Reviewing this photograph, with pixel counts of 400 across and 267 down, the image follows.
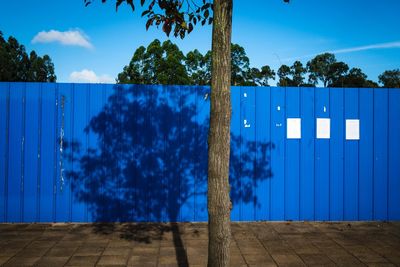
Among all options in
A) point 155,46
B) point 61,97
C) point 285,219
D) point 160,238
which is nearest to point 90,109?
point 61,97

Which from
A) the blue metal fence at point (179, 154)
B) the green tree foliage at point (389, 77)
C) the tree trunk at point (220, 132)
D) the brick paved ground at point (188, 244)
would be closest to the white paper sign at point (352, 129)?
the blue metal fence at point (179, 154)

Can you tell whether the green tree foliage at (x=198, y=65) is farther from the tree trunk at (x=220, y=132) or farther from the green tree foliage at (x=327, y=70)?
the tree trunk at (x=220, y=132)

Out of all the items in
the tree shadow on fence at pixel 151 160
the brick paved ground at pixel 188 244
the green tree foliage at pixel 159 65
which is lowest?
the brick paved ground at pixel 188 244

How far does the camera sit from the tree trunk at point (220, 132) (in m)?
3.02

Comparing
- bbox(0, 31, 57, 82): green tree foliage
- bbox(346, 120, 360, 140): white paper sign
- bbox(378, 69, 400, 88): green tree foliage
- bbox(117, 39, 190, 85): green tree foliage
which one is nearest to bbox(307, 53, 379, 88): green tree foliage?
bbox(378, 69, 400, 88): green tree foliage

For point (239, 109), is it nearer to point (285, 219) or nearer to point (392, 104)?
point (285, 219)

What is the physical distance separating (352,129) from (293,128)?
1159mm

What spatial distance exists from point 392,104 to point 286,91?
2096 millimetres

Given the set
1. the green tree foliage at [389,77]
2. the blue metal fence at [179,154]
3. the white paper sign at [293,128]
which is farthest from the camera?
the green tree foliage at [389,77]

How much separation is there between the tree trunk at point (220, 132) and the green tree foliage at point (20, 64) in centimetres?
4744

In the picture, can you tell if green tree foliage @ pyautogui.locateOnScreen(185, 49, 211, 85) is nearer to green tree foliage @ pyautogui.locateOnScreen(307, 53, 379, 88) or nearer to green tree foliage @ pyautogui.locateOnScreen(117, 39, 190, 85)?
green tree foliage @ pyautogui.locateOnScreen(117, 39, 190, 85)

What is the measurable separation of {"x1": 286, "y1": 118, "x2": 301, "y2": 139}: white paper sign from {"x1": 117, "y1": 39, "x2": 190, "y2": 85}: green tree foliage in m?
38.1

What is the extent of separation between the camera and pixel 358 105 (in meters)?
7.05

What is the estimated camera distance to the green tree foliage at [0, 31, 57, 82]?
159 feet
